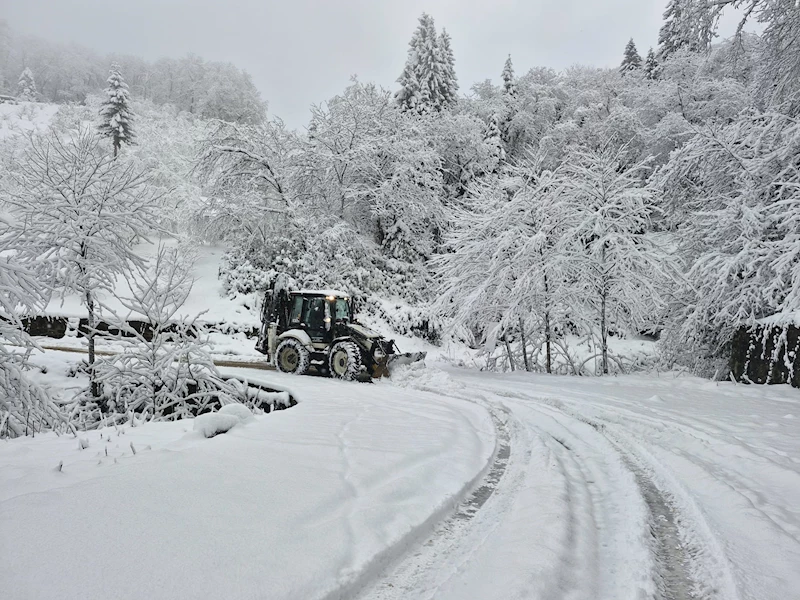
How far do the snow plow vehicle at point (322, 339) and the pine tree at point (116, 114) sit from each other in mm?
27655

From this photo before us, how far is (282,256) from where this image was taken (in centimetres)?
2217

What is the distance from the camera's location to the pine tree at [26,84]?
66.4 metres

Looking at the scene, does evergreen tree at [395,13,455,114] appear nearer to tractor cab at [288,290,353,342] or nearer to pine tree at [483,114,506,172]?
pine tree at [483,114,506,172]

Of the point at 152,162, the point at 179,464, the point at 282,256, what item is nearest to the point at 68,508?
the point at 179,464

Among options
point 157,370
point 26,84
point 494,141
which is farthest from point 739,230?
point 26,84

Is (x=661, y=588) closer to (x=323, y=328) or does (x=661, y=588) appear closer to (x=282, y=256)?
(x=323, y=328)

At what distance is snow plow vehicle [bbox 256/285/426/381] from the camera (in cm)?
1181

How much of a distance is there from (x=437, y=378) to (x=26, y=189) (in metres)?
10.4

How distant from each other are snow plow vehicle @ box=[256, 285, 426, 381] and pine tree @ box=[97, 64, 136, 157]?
1089 inches

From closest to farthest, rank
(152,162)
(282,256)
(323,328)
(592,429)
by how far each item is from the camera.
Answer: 1. (592,429)
2. (323,328)
3. (282,256)
4. (152,162)

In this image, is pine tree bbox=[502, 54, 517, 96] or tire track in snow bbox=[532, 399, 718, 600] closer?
tire track in snow bbox=[532, 399, 718, 600]

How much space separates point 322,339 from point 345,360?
112 centimetres

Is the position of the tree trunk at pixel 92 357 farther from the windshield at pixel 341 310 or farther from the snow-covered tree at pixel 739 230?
the snow-covered tree at pixel 739 230

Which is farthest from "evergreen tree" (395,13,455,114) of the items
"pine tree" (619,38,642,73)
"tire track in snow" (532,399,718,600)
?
"tire track in snow" (532,399,718,600)
